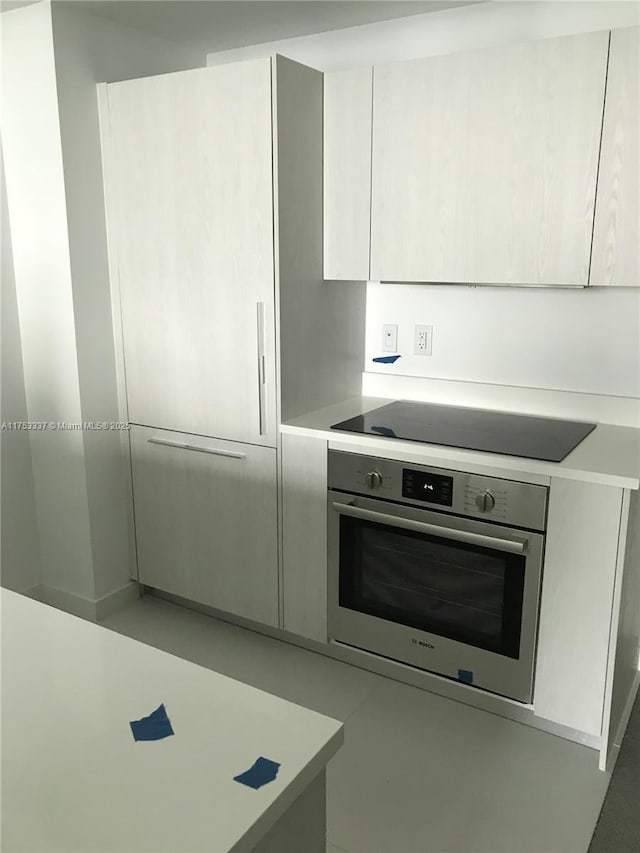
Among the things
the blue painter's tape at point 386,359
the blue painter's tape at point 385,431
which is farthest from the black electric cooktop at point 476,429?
the blue painter's tape at point 386,359

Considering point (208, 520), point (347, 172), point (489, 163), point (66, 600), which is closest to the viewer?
point (489, 163)

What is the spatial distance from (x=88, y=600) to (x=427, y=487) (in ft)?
5.03

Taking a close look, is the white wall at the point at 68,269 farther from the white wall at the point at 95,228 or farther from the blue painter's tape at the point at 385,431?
the blue painter's tape at the point at 385,431

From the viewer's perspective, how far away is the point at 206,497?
9.16 feet

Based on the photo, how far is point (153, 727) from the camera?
90 cm

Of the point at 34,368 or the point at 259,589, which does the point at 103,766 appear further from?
the point at 34,368

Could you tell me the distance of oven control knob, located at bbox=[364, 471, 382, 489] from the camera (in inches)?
93.4

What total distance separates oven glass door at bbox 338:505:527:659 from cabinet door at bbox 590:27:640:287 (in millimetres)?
856

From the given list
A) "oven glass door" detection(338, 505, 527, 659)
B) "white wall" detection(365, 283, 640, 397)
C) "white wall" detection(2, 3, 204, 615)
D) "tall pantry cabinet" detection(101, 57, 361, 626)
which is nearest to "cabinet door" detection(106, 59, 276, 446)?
"tall pantry cabinet" detection(101, 57, 361, 626)

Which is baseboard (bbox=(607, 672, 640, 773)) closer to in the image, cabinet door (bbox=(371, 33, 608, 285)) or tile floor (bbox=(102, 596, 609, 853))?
tile floor (bbox=(102, 596, 609, 853))

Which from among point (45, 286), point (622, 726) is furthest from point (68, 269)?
point (622, 726)

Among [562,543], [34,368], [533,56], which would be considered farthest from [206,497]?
[533,56]

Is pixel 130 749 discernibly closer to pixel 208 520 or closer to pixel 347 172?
pixel 208 520

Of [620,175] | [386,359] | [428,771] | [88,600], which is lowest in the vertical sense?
[428,771]
